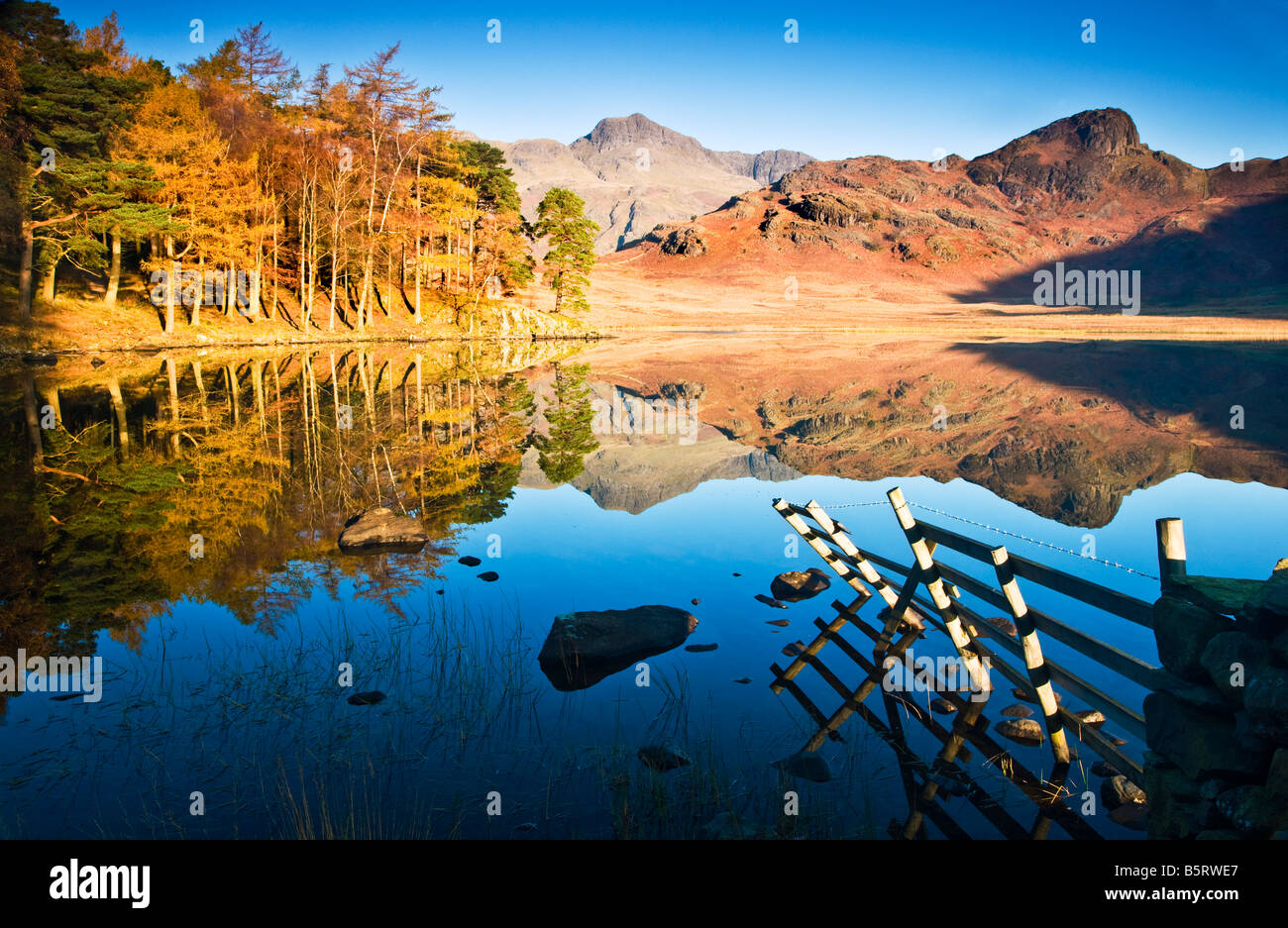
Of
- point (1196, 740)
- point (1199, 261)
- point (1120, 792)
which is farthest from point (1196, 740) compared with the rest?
point (1199, 261)

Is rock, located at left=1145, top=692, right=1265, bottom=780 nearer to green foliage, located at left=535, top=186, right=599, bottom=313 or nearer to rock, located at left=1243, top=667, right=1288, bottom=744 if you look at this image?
rock, located at left=1243, top=667, right=1288, bottom=744

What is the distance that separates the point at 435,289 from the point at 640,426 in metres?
42.7

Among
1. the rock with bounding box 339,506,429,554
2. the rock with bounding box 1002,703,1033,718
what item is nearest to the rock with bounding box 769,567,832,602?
the rock with bounding box 1002,703,1033,718

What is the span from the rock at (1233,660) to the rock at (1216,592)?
246 millimetres

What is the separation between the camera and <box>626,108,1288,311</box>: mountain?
12275 centimetres

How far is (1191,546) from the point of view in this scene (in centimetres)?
1193

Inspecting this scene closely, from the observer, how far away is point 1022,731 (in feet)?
21.5

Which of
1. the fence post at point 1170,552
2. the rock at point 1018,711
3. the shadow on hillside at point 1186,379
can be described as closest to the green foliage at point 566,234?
the shadow on hillside at point 1186,379

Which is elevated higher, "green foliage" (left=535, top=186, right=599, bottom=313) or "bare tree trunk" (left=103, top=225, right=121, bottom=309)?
"green foliage" (left=535, top=186, right=599, bottom=313)

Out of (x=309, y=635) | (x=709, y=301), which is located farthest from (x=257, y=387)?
(x=709, y=301)

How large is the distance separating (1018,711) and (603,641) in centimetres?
395

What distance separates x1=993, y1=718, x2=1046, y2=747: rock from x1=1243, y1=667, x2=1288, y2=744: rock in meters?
2.33

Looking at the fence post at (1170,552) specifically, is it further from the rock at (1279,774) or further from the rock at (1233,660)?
the rock at (1279,774)

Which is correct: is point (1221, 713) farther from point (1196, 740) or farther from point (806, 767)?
point (806, 767)
